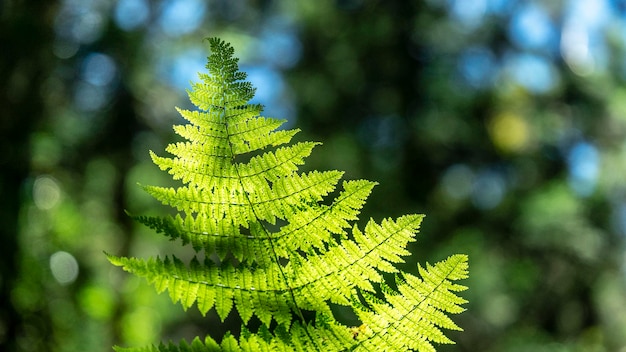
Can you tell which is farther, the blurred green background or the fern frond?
the blurred green background

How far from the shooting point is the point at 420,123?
20.1 ft

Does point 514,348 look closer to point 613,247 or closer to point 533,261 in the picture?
point 533,261

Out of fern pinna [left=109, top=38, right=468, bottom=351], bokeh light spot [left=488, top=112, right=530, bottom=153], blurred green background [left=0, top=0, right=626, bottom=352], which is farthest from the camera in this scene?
bokeh light spot [left=488, top=112, right=530, bottom=153]

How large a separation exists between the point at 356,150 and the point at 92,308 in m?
3.79

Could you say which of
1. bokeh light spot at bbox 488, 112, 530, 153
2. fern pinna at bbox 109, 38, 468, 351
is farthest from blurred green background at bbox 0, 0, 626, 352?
fern pinna at bbox 109, 38, 468, 351

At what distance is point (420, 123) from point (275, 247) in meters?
5.67

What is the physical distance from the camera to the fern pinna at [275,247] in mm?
568

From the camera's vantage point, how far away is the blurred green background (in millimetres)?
5203

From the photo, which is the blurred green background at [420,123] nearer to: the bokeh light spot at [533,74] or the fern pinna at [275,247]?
the bokeh light spot at [533,74]

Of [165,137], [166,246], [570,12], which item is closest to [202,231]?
[165,137]

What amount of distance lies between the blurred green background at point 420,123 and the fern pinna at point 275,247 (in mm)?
4144

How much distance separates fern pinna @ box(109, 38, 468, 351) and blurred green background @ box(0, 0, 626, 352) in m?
4.14

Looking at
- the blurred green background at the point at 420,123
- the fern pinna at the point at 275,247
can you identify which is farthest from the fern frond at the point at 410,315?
the blurred green background at the point at 420,123

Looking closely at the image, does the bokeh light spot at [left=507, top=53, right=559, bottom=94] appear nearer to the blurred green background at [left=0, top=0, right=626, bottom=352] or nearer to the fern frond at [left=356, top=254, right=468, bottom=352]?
the blurred green background at [left=0, top=0, right=626, bottom=352]
